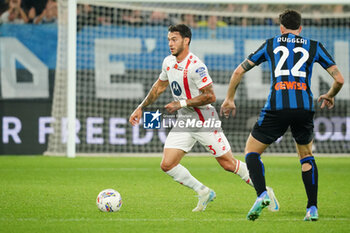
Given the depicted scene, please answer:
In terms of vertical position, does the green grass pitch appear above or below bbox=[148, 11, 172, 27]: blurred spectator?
below

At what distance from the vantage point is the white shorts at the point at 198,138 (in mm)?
Result: 7184

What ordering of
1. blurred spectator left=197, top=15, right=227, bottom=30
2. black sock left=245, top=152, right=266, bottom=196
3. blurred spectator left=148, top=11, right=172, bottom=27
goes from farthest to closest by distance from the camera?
blurred spectator left=197, top=15, right=227, bottom=30, blurred spectator left=148, top=11, right=172, bottom=27, black sock left=245, top=152, right=266, bottom=196

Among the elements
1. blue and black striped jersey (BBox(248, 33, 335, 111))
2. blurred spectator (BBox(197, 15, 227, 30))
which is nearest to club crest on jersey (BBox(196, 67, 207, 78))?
blue and black striped jersey (BBox(248, 33, 335, 111))

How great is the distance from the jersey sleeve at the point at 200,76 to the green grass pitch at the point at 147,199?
1.26 metres

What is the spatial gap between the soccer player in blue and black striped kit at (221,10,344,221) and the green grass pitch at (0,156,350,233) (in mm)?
423

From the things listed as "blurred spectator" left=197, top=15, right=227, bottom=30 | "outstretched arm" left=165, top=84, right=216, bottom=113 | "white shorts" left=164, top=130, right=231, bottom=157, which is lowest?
"white shorts" left=164, top=130, right=231, bottom=157

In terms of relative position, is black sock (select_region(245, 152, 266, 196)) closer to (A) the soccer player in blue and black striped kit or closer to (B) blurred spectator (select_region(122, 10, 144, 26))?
(A) the soccer player in blue and black striped kit

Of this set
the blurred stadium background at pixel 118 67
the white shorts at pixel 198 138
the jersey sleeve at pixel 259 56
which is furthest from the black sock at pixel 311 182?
the blurred stadium background at pixel 118 67

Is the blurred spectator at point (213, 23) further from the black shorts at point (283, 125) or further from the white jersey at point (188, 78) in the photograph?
the black shorts at point (283, 125)

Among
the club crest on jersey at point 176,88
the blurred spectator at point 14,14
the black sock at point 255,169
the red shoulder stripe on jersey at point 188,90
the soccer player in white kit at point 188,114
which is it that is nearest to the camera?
the black sock at point 255,169

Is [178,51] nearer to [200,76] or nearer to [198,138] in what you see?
[200,76]

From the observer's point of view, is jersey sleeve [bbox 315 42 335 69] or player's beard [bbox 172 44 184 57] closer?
jersey sleeve [bbox 315 42 335 69]

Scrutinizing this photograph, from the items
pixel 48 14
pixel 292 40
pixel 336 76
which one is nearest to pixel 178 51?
pixel 292 40

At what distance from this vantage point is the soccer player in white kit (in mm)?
7098
